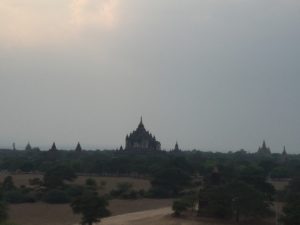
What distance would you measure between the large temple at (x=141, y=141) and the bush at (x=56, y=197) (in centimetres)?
6480

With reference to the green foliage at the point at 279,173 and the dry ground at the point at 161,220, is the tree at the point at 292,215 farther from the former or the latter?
the green foliage at the point at 279,173

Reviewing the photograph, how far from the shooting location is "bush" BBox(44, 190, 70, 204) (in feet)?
184

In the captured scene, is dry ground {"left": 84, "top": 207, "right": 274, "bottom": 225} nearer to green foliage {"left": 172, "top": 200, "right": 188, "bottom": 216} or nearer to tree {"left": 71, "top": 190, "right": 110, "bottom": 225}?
green foliage {"left": 172, "top": 200, "right": 188, "bottom": 216}

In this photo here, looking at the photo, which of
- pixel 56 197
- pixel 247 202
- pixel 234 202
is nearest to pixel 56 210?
pixel 56 197

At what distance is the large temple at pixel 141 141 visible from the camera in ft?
401

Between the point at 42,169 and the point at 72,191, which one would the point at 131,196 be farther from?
the point at 42,169

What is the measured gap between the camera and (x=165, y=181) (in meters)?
65.8

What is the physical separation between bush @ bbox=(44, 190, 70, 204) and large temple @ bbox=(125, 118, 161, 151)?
2551 inches

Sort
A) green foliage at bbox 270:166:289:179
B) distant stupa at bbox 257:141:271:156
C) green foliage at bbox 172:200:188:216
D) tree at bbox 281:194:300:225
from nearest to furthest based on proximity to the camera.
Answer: tree at bbox 281:194:300:225, green foliage at bbox 172:200:188:216, green foliage at bbox 270:166:289:179, distant stupa at bbox 257:141:271:156

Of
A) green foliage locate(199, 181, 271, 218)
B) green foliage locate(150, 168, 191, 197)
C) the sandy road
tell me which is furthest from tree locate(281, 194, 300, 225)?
green foliage locate(150, 168, 191, 197)

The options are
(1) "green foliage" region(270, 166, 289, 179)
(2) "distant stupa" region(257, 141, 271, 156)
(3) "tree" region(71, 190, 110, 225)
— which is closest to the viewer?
(3) "tree" region(71, 190, 110, 225)

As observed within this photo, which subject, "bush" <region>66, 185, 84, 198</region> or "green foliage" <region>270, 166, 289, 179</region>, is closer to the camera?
"bush" <region>66, 185, 84, 198</region>

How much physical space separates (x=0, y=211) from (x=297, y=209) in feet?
58.8

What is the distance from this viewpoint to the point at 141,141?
123000 millimetres
